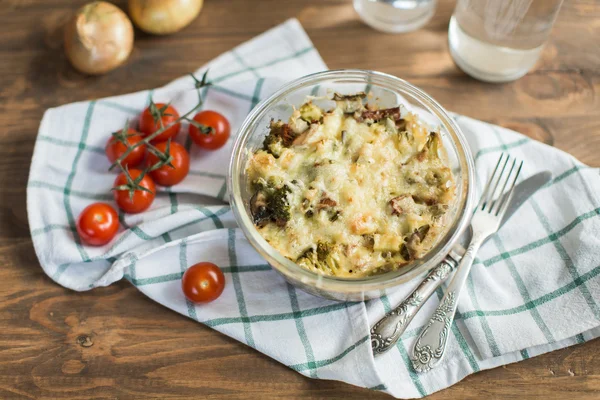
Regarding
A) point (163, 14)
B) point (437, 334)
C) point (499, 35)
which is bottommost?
point (437, 334)

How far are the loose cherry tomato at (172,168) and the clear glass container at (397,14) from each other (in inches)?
43.8

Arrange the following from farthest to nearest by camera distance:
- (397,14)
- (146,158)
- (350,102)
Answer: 1. (397,14)
2. (146,158)
3. (350,102)

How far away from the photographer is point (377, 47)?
288 cm

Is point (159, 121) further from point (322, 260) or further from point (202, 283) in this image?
point (322, 260)

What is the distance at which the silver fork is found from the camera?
216cm

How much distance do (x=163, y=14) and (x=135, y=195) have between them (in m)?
0.89

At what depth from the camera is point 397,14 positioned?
9.48ft

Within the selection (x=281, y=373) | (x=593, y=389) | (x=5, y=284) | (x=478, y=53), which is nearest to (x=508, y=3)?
(x=478, y=53)

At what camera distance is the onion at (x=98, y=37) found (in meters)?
2.67

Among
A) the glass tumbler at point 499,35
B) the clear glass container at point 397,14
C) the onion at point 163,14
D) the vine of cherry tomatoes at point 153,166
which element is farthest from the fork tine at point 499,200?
the onion at point 163,14

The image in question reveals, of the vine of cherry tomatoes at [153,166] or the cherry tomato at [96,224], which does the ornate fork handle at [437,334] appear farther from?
the cherry tomato at [96,224]

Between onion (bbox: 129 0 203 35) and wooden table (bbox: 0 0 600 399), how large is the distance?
0.30ft

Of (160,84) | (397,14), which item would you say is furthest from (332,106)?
(160,84)

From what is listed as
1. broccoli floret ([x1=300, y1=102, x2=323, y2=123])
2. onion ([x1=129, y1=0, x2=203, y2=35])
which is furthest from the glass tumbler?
onion ([x1=129, y1=0, x2=203, y2=35])
